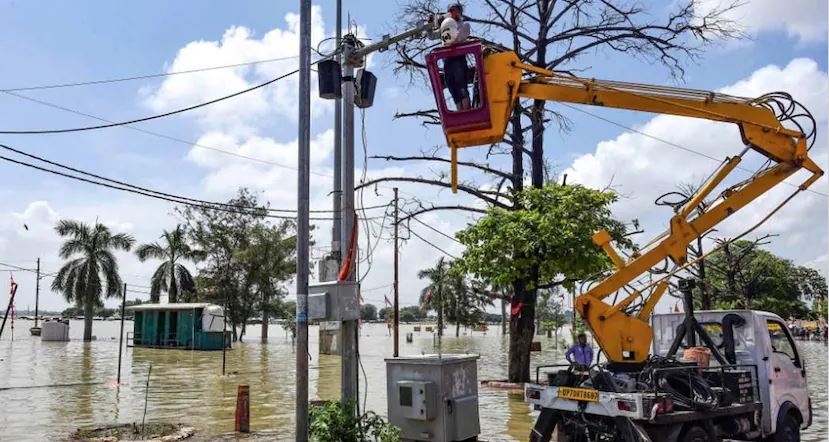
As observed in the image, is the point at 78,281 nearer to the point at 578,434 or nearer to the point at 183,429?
the point at 183,429

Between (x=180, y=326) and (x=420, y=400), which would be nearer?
(x=420, y=400)

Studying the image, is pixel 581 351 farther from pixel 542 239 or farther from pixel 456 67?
pixel 456 67

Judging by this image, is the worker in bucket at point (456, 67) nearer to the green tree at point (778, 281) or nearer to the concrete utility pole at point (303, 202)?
the concrete utility pole at point (303, 202)

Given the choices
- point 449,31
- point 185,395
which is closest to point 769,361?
point 449,31

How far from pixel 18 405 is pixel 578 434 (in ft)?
43.7

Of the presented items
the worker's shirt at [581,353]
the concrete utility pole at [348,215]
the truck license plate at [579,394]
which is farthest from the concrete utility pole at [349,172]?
the worker's shirt at [581,353]

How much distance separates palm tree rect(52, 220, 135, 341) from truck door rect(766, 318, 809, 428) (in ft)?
166

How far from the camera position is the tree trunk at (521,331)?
1956 cm

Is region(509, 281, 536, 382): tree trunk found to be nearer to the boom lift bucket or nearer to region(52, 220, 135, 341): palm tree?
the boom lift bucket

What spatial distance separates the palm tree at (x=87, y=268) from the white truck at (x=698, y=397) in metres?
50.2

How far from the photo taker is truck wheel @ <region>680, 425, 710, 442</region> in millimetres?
8438

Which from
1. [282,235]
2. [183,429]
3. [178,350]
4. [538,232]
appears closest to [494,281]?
[538,232]

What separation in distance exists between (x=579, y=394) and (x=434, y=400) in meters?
1.83

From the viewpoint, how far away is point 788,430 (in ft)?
33.3
